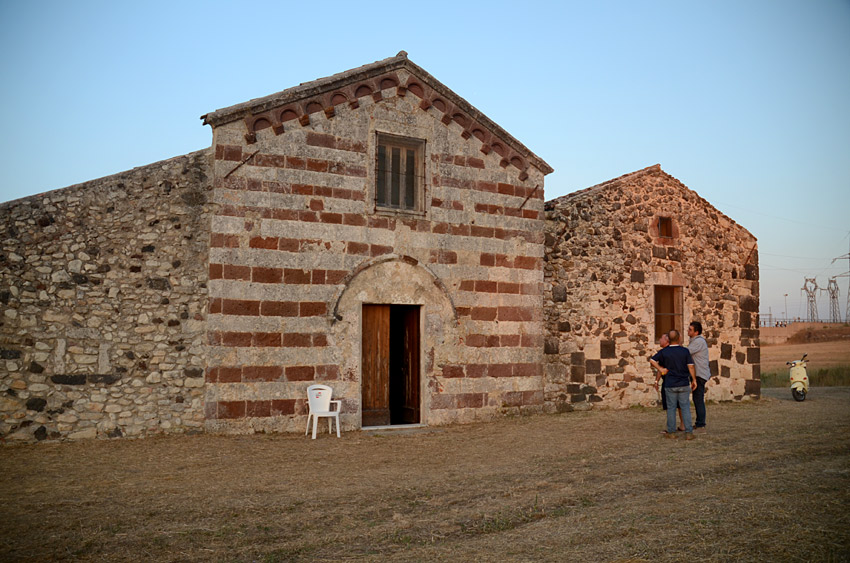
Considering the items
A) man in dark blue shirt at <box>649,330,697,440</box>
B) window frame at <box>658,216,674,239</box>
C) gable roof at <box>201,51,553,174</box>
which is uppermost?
gable roof at <box>201,51,553,174</box>

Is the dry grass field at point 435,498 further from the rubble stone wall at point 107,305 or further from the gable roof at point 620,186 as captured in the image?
the gable roof at point 620,186

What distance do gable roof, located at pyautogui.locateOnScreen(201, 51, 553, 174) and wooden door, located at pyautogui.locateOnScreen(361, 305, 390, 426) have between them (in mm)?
3225

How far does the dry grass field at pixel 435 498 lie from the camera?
171 inches

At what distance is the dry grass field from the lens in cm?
435

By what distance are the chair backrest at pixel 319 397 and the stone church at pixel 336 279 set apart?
254 millimetres

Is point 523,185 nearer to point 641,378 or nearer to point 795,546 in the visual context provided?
point 641,378

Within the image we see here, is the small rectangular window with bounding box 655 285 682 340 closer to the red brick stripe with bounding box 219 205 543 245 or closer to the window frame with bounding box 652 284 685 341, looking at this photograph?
the window frame with bounding box 652 284 685 341

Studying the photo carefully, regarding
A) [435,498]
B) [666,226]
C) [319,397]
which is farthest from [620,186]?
[435,498]

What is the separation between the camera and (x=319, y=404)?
925cm

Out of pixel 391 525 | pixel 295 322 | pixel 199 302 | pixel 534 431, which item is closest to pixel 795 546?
pixel 391 525

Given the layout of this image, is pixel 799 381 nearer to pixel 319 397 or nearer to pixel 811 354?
pixel 319 397

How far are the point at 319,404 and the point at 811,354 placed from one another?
26063mm

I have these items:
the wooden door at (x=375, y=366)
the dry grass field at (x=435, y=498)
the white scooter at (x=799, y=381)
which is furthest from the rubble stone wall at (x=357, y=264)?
the white scooter at (x=799, y=381)

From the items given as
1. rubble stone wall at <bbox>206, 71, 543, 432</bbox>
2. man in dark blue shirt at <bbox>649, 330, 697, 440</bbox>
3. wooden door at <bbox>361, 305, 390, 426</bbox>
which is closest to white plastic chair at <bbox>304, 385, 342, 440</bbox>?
rubble stone wall at <bbox>206, 71, 543, 432</bbox>
